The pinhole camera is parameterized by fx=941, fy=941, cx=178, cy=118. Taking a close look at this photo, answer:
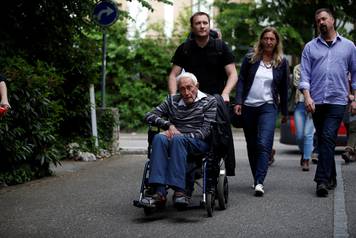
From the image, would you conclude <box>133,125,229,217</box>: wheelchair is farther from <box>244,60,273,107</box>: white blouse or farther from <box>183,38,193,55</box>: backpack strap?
<box>244,60,273,107</box>: white blouse

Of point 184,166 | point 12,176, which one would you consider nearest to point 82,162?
point 12,176

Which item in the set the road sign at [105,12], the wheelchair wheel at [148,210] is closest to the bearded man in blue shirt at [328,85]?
the wheelchair wheel at [148,210]

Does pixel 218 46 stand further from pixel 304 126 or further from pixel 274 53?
pixel 304 126

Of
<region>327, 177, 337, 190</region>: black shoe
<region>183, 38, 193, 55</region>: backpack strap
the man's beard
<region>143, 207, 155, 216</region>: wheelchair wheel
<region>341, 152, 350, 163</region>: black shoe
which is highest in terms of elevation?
the man's beard

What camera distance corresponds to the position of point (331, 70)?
31.9ft

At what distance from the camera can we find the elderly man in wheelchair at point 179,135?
8.15 meters

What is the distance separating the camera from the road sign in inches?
559

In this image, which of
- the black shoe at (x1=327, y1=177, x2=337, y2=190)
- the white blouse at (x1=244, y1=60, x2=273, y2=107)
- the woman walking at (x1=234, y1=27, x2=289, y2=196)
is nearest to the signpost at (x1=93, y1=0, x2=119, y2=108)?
the woman walking at (x1=234, y1=27, x2=289, y2=196)

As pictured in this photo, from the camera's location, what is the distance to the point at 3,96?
8.91 meters

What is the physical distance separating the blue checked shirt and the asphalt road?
1.02m

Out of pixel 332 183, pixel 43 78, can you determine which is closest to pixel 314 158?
pixel 332 183

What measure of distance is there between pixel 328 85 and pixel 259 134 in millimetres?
908

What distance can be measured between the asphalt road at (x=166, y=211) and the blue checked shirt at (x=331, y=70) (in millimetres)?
1023

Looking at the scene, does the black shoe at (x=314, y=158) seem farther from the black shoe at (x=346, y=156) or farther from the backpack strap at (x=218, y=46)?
the backpack strap at (x=218, y=46)
